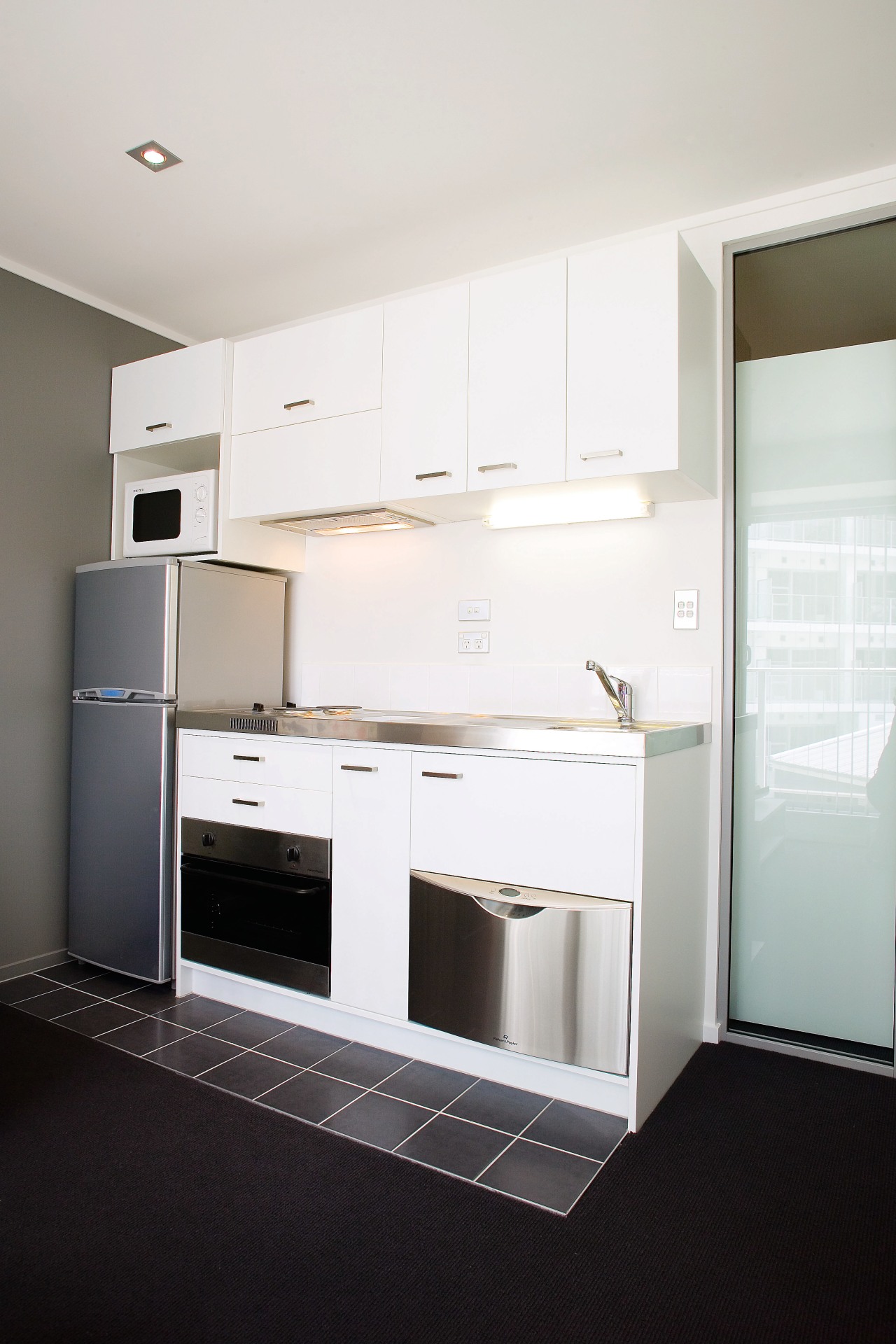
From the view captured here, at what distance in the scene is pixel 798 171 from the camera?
2354mm

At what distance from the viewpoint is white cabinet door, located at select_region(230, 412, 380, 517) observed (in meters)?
2.71

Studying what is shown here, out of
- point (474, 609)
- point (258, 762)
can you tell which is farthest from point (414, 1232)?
point (474, 609)

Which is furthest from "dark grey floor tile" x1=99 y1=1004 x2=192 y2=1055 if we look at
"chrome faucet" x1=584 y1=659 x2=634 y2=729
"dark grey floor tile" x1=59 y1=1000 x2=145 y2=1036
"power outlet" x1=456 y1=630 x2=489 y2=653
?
"chrome faucet" x1=584 y1=659 x2=634 y2=729

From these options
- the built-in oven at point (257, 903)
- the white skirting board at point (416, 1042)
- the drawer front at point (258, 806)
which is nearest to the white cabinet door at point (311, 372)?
the drawer front at point (258, 806)

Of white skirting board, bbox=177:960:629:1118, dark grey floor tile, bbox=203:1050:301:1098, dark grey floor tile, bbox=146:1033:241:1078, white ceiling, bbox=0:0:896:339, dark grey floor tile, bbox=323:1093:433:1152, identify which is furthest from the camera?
dark grey floor tile, bbox=146:1033:241:1078

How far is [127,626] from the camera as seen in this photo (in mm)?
2934

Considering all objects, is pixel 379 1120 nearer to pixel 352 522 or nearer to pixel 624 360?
pixel 352 522

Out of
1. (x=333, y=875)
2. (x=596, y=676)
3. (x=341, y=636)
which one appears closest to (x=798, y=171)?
(x=596, y=676)

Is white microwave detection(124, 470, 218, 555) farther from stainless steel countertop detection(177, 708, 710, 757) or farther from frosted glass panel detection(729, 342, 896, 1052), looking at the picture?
frosted glass panel detection(729, 342, 896, 1052)

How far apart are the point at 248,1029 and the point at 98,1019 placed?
0.49m

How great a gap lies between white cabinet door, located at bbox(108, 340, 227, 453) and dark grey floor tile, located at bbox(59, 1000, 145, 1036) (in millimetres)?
1996

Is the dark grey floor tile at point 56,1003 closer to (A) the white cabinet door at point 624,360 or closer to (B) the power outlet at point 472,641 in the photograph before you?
(B) the power outlet at point 472,641

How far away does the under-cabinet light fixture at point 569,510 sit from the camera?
257 cm

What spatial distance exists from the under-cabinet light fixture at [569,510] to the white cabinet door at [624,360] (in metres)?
0.24
